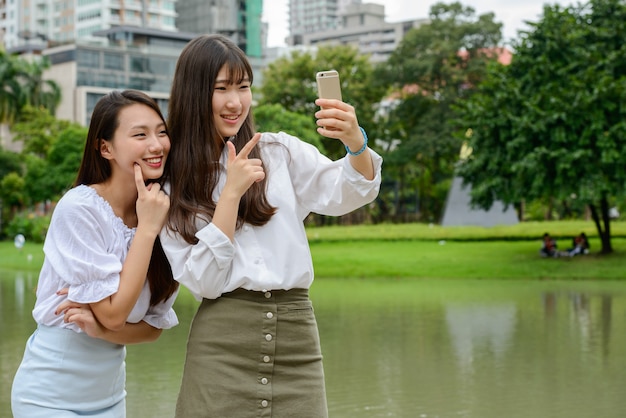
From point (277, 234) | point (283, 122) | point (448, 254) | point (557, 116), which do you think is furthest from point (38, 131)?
point (277, 234)

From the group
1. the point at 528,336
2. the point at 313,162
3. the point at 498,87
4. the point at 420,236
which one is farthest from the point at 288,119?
the point at 313,162

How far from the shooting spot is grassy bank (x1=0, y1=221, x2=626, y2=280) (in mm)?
18297

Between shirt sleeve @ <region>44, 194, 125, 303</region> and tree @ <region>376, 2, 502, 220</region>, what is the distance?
30.8m

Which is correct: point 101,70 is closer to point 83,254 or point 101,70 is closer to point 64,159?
point 64,159

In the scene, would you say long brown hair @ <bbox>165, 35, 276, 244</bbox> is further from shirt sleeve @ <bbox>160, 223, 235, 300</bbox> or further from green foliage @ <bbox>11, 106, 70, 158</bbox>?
green foliage @ <bbox>11, 106, 70, 158</bbox>

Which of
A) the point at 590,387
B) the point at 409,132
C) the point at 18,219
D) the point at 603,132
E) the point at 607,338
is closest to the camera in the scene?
the point at 590,387

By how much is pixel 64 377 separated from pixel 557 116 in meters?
16.6

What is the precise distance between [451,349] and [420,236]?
52.3 feet

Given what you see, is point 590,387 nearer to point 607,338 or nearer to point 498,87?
point 607,338

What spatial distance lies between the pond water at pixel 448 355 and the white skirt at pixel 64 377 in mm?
3773

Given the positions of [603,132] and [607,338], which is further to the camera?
[603,132]

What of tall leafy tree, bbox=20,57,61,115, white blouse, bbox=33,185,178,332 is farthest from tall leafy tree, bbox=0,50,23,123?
white blouse, bbox=33,185,178,332

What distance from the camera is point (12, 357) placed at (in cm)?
855

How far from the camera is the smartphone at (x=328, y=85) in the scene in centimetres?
233
